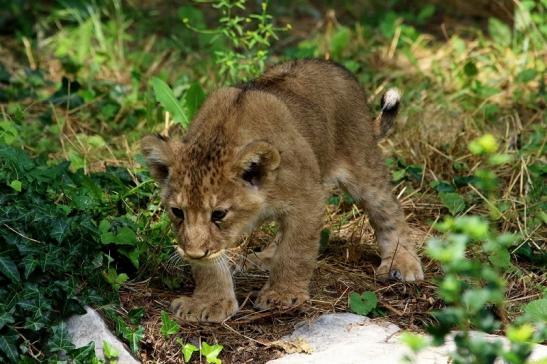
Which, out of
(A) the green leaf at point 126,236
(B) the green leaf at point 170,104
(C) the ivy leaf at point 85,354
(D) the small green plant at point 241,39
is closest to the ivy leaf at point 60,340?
(C) the ivy leaf at point 85,354

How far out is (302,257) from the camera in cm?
582

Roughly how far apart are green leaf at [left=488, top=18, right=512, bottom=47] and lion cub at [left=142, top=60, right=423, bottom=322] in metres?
3.62

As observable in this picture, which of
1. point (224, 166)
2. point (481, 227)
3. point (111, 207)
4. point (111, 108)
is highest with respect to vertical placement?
point (481, 227)

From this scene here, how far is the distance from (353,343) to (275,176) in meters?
1.04

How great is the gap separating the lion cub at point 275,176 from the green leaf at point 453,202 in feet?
1.68

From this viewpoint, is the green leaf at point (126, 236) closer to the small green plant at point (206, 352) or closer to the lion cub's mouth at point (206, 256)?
→ the lion cub's mouth at point (206, 256)

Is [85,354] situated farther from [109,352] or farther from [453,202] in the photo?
[453,202]

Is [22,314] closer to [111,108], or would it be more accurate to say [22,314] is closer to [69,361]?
[69,361]

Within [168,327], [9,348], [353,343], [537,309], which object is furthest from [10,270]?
[537,309]

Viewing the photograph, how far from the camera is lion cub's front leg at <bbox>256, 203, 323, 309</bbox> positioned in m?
5.79

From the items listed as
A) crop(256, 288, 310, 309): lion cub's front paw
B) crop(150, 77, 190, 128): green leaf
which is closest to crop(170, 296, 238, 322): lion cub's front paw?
crop(256, 288, 310, 309): lion cub's front paw

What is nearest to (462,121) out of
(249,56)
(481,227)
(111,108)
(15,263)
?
(249,56)

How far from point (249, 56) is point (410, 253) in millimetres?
2498

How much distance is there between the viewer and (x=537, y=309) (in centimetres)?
568
